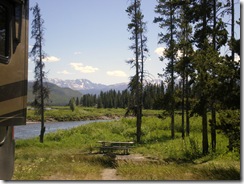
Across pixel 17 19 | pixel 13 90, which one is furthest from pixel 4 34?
pixel 13 90

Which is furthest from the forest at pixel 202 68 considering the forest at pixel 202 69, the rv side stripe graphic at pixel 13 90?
the rv side stripe graphic at pixel 13 90

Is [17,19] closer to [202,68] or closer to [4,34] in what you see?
[4,34]

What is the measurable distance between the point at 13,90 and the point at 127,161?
1013 cm

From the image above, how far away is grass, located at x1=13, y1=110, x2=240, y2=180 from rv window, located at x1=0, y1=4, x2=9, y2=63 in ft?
18.8

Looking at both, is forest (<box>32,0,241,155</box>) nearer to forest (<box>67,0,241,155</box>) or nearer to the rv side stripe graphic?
forest (<box>67,0,241,155</box>)

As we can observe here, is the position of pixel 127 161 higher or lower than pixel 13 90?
lower

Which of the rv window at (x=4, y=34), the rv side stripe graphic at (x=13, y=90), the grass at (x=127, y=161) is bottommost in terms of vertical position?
the grass at (x=127, y=161)

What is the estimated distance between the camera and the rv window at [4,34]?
14.1ft

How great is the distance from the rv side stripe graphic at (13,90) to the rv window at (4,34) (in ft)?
1.27

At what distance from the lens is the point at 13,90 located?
14.6ft

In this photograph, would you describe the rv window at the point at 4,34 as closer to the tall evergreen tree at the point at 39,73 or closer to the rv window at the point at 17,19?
the rv window at the point at 17,19

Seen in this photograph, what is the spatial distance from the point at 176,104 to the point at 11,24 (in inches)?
904

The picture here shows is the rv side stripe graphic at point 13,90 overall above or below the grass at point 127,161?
above

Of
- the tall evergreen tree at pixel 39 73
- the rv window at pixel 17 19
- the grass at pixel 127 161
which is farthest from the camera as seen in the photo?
the tall evergreen tree at pixel 39 73
